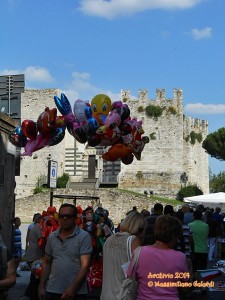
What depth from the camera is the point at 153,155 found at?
147ft

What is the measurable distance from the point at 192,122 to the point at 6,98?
37667 millimetres

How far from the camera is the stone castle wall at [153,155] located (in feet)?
145

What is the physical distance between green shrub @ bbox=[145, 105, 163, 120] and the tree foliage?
550 cm

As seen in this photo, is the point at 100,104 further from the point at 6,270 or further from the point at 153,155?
the point at 153,155

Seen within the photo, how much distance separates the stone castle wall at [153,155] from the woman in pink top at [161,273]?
3949 cm

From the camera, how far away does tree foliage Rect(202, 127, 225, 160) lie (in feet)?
151

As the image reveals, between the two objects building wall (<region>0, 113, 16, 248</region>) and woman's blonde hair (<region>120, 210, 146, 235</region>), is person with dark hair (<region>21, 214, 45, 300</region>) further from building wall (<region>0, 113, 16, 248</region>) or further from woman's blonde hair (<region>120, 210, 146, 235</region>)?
woman's blonde hair (<region>120, 210, 146, 235</region>)

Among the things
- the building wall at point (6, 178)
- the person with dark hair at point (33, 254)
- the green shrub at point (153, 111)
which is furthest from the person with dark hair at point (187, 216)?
the green shrub at point (153, 111)

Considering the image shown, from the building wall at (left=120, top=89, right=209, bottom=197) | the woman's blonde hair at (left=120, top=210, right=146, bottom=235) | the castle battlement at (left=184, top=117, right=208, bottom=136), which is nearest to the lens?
the woman's blonde hair at (left=120, top=210, right=146, bottom=235)

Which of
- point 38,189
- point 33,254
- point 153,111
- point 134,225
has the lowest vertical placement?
point 38,189

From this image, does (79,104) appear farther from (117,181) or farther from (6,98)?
(117,181)

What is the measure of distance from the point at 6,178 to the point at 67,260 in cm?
423

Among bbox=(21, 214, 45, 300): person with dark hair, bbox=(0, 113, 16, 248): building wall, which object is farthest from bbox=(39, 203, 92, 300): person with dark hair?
bbox=(0, 113, 16, 248): building wall

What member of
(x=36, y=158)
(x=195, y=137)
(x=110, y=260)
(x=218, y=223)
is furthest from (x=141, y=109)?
(x=110, y=260)
